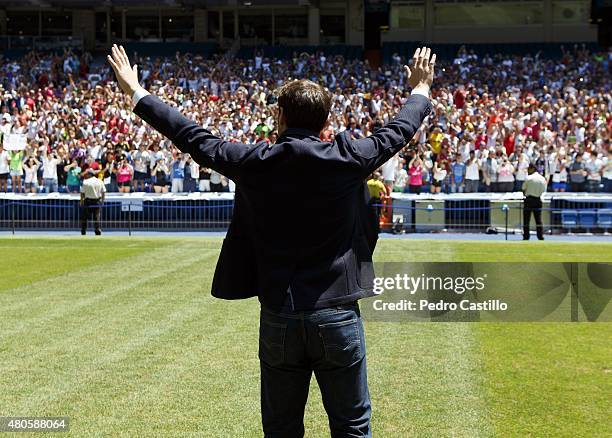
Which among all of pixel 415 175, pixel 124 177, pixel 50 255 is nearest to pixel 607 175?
pixel 415 175

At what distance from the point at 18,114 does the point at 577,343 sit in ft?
93.0

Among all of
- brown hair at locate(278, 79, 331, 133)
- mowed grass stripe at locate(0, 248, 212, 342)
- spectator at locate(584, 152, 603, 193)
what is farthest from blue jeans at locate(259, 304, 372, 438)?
spectator at locate(584, 152, 603, 193)

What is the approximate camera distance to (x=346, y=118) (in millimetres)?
31125

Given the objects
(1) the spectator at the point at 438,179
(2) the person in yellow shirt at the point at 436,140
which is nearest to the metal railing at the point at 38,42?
(2) the person in yellow shirt at the point at 436,140

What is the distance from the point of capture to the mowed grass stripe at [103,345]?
25.5 feet

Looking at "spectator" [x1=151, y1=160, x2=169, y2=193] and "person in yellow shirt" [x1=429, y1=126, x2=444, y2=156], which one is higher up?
"person in yellow shirt" [x1=429, y1=126, x2=444, y2=156]

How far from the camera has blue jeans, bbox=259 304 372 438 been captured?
396 cm

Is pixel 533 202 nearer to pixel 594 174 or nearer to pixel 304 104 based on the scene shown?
pixel 594 174

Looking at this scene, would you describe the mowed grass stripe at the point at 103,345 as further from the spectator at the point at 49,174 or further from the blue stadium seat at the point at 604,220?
the spectator at the point at 49,174

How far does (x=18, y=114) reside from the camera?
34.1 metres

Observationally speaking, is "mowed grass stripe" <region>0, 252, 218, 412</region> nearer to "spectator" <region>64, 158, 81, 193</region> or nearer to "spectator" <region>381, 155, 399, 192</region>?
"spectator" <region>381, 155, 399, 192</region>

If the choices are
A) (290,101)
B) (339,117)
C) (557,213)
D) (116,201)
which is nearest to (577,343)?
(290,101)

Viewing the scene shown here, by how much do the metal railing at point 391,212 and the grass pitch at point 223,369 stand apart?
39.7 ft

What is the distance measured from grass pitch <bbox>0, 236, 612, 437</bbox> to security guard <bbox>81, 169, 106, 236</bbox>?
10894mm
